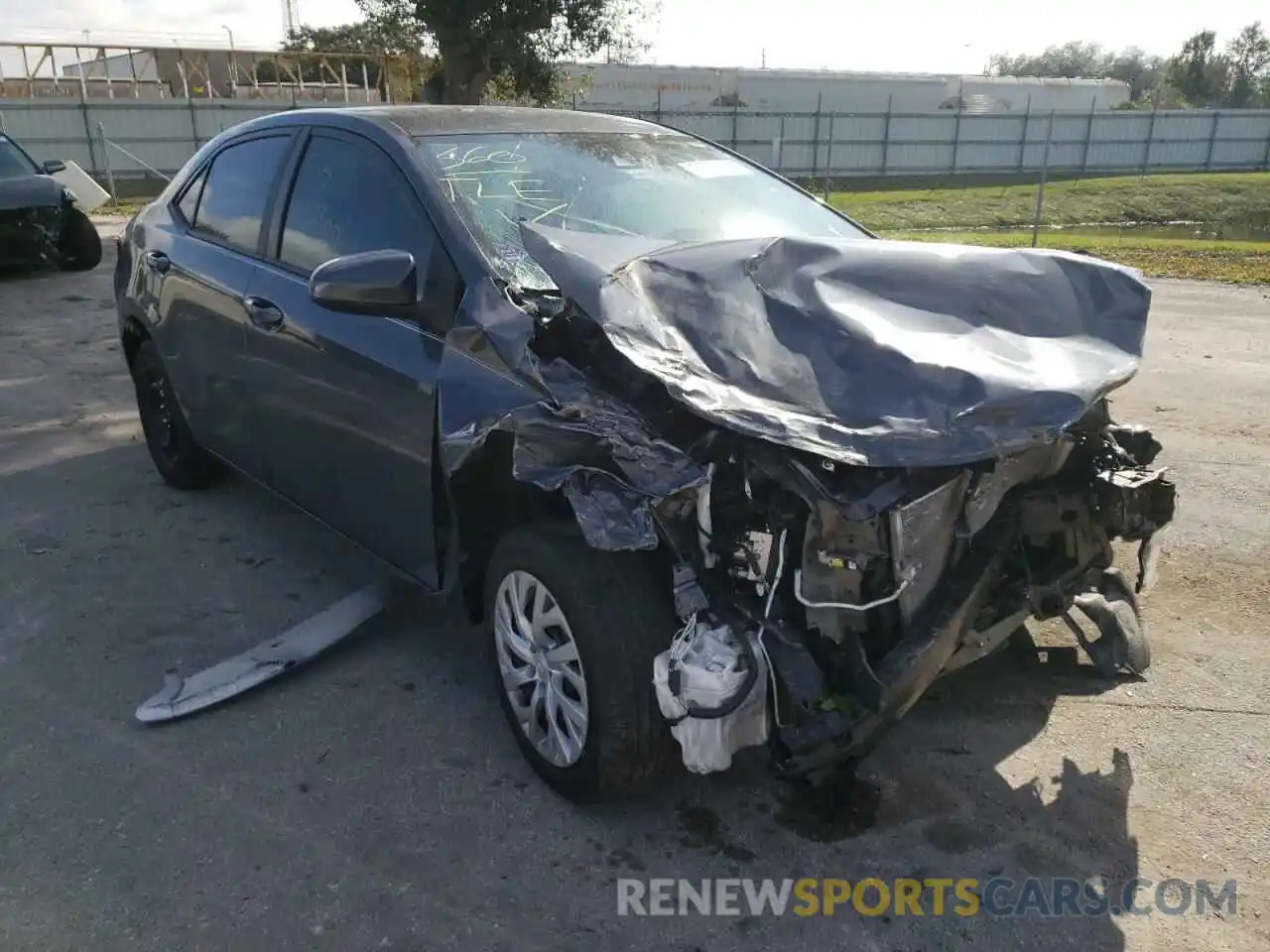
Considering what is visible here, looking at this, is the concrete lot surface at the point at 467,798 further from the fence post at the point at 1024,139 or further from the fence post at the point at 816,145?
the fence post at the point at 1024,139

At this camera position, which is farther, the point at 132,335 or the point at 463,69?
the point at 463,69

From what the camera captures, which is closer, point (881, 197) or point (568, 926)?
point (568, 926)

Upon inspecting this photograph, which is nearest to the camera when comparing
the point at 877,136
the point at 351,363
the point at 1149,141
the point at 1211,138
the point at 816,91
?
the point at 351,363

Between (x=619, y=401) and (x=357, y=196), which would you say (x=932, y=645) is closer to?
(x=619, y=401)

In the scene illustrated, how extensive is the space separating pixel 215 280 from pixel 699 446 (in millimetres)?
2761

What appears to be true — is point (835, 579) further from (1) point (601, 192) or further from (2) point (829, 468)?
(1) point (601, 192)

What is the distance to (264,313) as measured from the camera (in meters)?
3.84

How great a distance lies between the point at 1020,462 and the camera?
2.53 m

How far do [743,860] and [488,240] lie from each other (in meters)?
1.93

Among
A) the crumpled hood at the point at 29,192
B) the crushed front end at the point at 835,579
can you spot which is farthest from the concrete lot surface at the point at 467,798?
the crumpled hood at the point at 29,192

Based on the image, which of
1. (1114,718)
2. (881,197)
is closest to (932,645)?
(1114,718)

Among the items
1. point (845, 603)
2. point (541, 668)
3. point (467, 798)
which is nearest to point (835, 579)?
point (845, 603)

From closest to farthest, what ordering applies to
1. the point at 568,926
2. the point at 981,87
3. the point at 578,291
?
1. the point at 568,926
2. the point at 578,291
3. the point at 981,87

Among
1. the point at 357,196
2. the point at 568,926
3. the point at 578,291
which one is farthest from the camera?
the point at 357,196
